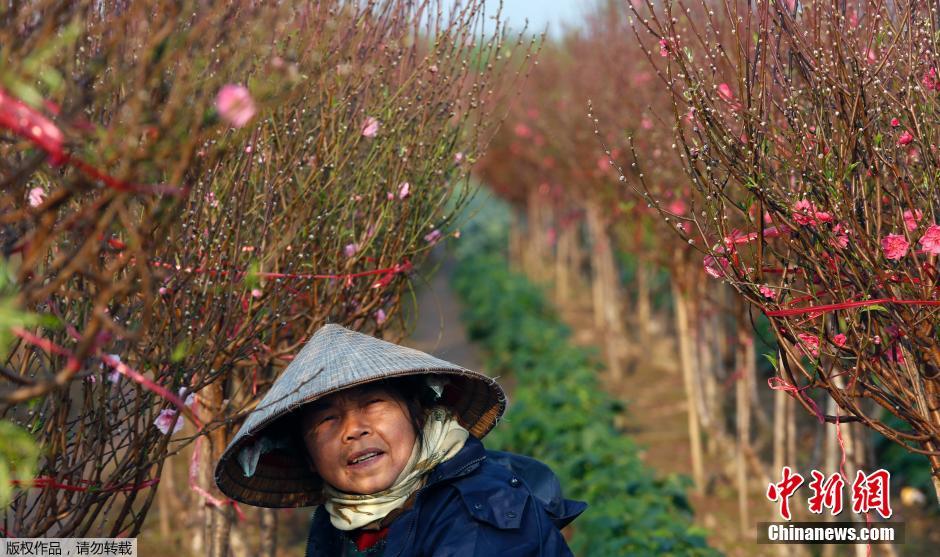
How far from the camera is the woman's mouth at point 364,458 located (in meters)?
3.23

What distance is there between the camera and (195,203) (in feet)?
11.0

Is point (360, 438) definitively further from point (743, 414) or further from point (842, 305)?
point (743, 414)

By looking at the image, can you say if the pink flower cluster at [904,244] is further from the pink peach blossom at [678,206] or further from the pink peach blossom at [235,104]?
the pink peach blossom at [678,206]

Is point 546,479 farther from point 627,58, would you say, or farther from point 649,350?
point 649,350

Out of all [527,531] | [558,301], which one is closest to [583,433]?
[527,531]

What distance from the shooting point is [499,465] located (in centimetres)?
338

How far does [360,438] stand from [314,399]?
0.76 feet

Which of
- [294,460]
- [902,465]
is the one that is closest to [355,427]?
[294,460]

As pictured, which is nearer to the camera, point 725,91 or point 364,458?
point 364,458

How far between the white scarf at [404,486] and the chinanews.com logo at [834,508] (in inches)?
53.0

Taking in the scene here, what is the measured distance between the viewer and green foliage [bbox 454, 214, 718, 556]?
5.59 metres

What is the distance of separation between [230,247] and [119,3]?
0.99m

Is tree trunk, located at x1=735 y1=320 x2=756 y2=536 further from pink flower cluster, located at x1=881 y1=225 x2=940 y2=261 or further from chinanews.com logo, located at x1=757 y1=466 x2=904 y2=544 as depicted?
pink flower cluster, located at x1=881 y1=225 x2=940 y2=261

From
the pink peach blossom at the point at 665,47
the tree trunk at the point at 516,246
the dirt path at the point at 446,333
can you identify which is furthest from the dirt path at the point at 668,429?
the tree trunk at the point at 516,246
